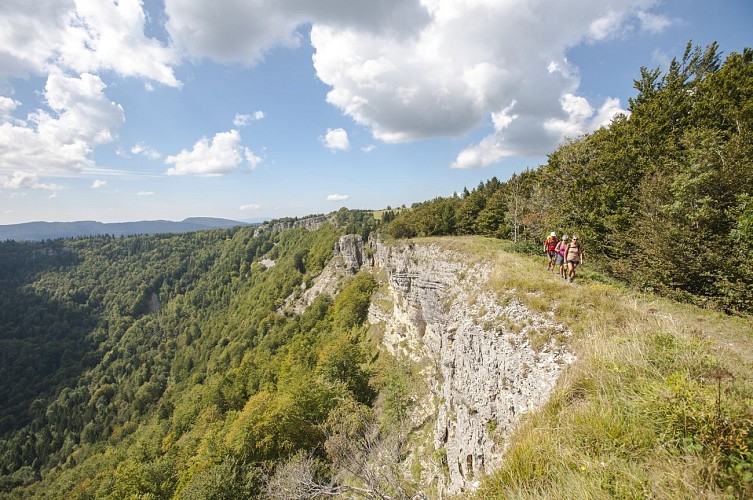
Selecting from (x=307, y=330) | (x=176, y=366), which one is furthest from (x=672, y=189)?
(x=176, y=366)

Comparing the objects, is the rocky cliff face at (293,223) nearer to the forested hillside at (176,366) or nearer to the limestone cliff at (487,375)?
the forested hillside at (176,366)

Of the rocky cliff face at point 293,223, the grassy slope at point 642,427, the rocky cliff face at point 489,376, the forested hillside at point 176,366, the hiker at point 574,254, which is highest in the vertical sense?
the rocky cliff face at point 293,223

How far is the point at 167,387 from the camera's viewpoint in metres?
98.6

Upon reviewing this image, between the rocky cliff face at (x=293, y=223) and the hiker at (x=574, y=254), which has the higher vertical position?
the rocky cliff face at (x=293, y=223)

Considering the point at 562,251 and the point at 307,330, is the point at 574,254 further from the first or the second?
the point at 307,330

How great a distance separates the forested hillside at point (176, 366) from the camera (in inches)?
1176

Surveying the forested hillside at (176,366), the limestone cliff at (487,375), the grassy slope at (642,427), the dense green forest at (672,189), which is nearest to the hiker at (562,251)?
the limestone cliff at (487,375)

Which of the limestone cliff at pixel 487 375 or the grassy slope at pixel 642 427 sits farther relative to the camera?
the limestone cliff at pixel 487 375

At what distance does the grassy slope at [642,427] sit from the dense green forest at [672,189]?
6.49 metres

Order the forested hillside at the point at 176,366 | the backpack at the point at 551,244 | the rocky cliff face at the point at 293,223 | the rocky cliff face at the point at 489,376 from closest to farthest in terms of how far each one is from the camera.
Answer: the rocky cliff face at the point at 489,376 → the backpack at the point at 551,244 → the forested hillside at the point at 176,366 → the rocky cliff face at the point at 293,223

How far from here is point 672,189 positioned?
13.9 meters

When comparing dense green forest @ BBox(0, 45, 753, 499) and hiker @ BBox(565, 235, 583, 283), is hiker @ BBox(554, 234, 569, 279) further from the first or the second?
dense green forest @ BBox(0, 45, 753, 499)

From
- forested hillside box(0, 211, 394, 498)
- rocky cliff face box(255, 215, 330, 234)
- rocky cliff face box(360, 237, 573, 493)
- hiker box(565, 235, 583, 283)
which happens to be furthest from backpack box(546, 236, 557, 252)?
rocky cliff face box(255, 215, 330, 234)

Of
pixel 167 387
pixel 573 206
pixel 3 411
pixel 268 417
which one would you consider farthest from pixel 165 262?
pixel 573 206
